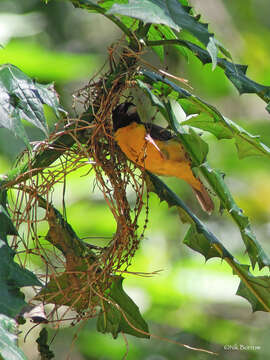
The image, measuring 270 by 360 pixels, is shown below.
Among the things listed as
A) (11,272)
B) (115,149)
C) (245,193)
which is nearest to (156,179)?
(115,149)

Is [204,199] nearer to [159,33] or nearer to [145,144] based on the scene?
[145,144]

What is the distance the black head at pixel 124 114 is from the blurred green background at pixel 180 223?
0.38m

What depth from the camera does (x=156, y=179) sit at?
1.62 metres

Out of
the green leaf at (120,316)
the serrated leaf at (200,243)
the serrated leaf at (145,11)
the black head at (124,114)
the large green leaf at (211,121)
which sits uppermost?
the black head at (124,114)

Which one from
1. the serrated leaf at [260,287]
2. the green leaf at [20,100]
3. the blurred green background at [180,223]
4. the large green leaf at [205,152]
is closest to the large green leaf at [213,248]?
the serrated leaf at [260,287]

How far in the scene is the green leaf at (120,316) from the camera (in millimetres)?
1561

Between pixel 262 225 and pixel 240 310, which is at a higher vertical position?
pixel 262 225

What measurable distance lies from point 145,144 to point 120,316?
0.42 metres

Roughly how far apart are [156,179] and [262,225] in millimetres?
2164

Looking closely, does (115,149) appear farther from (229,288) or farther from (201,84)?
(201,84)

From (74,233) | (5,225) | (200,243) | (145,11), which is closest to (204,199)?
(200,243)

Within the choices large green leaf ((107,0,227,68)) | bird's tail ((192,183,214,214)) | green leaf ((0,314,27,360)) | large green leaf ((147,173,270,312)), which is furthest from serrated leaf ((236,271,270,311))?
green leaf ((0,314,27,360))

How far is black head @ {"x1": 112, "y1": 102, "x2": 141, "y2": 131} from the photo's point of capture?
1.59m

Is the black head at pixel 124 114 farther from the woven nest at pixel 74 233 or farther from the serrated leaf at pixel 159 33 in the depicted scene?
the serrated leaf at pixel 159 33
